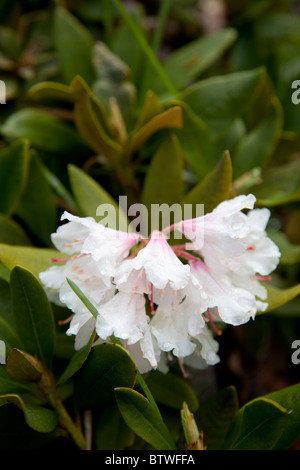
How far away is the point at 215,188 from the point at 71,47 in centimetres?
76

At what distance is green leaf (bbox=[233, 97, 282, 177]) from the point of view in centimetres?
135

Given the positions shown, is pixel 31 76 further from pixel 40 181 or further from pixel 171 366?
pixel 171 366

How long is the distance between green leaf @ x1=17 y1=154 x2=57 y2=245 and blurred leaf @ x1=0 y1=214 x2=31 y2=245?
68 millimetres

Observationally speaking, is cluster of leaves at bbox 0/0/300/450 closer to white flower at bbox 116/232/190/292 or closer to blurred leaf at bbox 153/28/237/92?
blurred leaf at bbox 153/28/237/92

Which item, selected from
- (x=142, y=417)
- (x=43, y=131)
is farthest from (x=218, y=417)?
(x=43, y=131)

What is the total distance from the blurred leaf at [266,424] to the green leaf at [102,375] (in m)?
0.21

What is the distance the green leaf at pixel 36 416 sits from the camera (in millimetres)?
823

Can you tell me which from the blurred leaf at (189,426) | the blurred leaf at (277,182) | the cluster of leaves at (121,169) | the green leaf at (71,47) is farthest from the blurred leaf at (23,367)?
the green leaf at (71,47)

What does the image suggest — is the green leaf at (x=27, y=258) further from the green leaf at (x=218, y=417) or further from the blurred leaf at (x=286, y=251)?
the blurred leaf at (x=286, y=251)

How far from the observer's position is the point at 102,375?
89 cm

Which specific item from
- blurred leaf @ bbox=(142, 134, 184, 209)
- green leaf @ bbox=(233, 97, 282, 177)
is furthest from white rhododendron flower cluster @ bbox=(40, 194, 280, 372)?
green leaf @ bbox=(233, 97, 282, 177)

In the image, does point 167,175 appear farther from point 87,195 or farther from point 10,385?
point 10,385

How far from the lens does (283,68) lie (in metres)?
1.64
